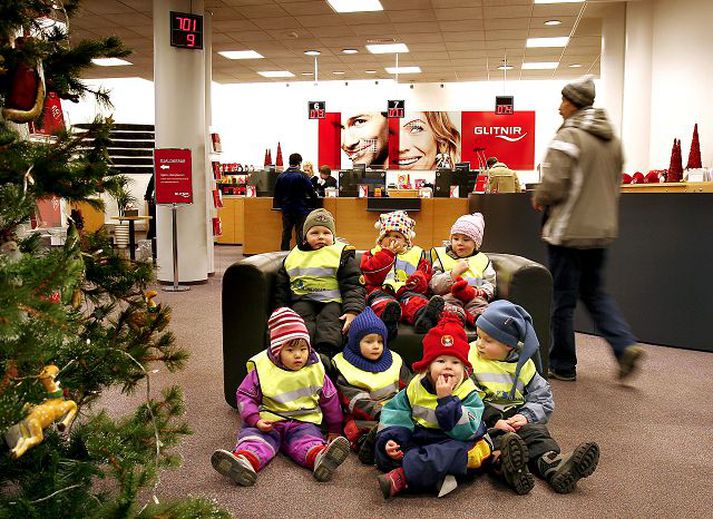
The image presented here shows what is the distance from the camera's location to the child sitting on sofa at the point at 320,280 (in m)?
3.79

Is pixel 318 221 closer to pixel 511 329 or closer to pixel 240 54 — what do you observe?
pixel 511 329

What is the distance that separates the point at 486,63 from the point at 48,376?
1322cm

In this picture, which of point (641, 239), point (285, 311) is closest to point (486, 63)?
point (641, 239)

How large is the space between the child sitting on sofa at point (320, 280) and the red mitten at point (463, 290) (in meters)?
0.52

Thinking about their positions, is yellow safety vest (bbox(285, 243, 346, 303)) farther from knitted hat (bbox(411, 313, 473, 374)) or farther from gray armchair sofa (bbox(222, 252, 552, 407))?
knitted hat (bbox(411, 313, 473, 374))

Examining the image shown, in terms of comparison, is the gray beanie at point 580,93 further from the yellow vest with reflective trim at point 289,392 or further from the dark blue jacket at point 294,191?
the dark blue jacket at point 294,191

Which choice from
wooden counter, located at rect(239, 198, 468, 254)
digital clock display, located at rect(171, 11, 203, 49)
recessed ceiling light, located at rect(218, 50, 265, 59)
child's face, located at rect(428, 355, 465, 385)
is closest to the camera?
child's face, located at rect(428, 355, 465, 385)

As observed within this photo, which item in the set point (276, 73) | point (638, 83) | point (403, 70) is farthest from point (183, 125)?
point (403, 70)

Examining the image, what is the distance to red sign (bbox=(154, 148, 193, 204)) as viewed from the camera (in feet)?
25.6

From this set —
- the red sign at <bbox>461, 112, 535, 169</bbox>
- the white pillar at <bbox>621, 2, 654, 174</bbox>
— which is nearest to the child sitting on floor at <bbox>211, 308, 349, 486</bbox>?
the white pillar at <bbox>621, 2, 654, 174</bbox>

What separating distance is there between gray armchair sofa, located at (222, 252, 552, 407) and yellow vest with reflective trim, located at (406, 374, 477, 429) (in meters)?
0.84

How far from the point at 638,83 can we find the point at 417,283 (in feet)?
22.6

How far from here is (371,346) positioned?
3346mm

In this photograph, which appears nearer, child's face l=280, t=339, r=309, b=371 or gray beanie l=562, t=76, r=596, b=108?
child's face l=280, t=339, r=309, b=371
